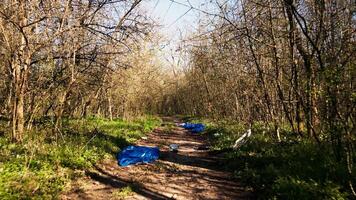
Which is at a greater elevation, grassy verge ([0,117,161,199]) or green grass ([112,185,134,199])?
grassy verge ([0,117,161,199])

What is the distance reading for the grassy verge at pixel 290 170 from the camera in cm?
552

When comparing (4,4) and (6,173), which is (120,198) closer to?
(6,173)

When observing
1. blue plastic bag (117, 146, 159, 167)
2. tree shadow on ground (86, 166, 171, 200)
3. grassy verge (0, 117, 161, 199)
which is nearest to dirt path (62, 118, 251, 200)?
tree shadow on ground (86, 166, 171, 200)

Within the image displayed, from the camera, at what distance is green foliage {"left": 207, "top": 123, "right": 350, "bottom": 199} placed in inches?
218

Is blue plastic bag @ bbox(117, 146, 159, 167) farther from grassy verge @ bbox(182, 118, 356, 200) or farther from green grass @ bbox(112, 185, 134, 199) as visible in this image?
green grass @ bbox(112, 185, 134, 199)

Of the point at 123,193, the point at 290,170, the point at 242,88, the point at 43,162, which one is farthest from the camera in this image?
the point at 242,88

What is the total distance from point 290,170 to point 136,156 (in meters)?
4.58

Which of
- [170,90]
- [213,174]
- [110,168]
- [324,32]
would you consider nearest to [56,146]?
[110,168]

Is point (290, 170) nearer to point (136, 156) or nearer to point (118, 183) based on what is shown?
point (118, 183)

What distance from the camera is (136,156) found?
9.78 m

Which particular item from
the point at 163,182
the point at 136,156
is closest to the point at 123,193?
the point at 163,182

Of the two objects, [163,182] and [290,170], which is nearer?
[290,170]

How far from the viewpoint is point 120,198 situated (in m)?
6.32

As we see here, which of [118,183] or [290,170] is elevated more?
[290,170]
